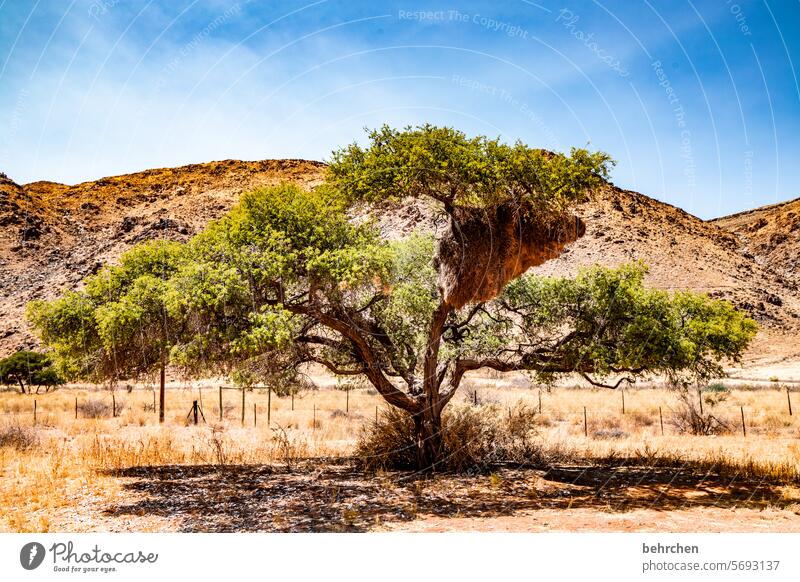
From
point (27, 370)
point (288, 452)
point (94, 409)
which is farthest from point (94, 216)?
point (288, 452)

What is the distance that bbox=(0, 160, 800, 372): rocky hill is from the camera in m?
49.8

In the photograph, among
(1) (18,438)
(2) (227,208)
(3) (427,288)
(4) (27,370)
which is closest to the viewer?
(3) (427,288)

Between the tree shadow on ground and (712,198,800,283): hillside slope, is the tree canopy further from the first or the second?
(712,198,800,283): hillside slope

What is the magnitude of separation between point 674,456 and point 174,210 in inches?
2344

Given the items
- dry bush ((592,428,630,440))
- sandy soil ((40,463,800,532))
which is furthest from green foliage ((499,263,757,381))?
dry bush ((592,428,630,440))

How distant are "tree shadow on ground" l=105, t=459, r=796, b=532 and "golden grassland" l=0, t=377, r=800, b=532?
0.97 m

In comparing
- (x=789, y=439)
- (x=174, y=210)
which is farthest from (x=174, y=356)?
(x=174, y=210)

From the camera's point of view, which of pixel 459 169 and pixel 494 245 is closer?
pixel 459 169

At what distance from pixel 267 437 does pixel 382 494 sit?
11109 millimetres

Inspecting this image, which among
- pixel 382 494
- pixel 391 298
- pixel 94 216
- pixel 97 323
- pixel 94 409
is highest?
pixel 94 216

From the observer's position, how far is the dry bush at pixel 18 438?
17.2m
